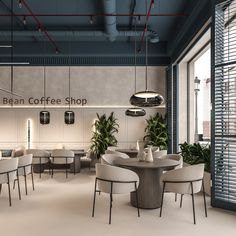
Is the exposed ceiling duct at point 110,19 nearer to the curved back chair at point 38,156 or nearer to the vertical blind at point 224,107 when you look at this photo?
the vertical blind at point 224,107

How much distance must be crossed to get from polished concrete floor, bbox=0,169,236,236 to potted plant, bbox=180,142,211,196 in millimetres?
394

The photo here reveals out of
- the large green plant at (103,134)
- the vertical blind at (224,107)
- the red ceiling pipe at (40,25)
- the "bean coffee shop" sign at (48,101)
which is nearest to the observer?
the vertical blind at (224,107)

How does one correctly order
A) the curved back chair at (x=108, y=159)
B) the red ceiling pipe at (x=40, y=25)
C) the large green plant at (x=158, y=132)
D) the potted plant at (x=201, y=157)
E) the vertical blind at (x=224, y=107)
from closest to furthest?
the vertical blind at (x=224, y=107)
the curved back chair at (x=108, y=159)
the potted plant at (x=201, y=157)
the red ceiling pipe at (x=40, y=25)
the large green plant at (x=158, y=132)

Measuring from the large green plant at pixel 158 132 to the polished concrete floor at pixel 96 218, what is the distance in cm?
393

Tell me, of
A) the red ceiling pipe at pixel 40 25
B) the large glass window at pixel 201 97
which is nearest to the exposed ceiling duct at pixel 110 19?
the red ceiling pipe at pixel 40 25

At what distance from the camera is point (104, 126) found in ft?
31.5

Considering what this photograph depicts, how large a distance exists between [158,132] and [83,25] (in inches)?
165

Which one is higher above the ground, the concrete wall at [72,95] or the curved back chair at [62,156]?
the concrete wall at [72,95]

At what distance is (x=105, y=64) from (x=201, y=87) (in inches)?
135

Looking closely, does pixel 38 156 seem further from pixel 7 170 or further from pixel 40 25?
pixel 40 25

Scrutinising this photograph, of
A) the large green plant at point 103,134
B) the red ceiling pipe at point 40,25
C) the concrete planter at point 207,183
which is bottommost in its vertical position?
the concrete planter at point 207,183

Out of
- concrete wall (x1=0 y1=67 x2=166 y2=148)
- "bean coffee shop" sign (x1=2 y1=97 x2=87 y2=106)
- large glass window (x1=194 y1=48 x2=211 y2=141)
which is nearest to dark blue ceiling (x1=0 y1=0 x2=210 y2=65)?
concrete wall (x1=0 y1=67 x2=166 y2=148)

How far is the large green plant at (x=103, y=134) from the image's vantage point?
9422 millimetres

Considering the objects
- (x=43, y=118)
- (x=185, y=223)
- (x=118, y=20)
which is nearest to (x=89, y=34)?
(x=118, y=20)
